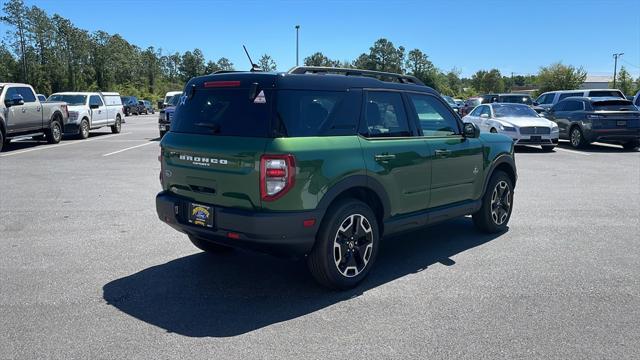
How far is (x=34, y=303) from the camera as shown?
4.45 m

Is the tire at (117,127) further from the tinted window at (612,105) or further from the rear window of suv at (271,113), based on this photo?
the rear window of suv at (271,113)

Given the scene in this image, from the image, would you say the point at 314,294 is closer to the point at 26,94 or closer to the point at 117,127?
the point at 26,94

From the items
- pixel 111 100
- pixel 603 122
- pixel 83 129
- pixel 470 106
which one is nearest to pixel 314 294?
pixel 603 122

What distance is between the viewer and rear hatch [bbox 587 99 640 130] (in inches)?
675

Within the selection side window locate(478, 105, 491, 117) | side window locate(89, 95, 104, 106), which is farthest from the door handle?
side window locate(89, 95, 104, 106)

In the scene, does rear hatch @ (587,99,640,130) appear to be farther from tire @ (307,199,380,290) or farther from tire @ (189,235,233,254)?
tire @ (189,235,233,254)

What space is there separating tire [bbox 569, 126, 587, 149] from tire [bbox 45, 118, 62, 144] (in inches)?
705

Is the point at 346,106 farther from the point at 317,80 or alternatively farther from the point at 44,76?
the point at 44,76

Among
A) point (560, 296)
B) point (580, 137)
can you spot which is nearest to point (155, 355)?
point (560, 296)

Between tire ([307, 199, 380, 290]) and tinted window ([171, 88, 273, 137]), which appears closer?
tinted window ([171, 88, 273, 137])

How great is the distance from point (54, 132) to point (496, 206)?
54.1 ft

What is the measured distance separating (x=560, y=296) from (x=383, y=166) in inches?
75.1

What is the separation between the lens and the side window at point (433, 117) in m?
5.74

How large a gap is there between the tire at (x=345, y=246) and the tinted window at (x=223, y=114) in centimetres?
96
